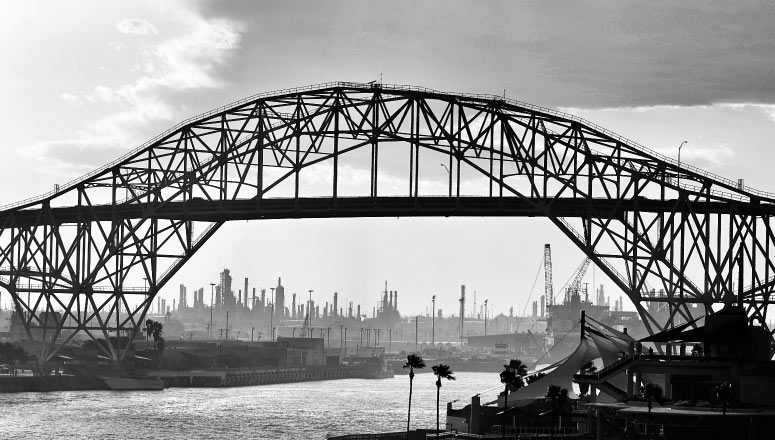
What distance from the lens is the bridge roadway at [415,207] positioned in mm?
161750

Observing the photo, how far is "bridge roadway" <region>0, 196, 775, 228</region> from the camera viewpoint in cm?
16175

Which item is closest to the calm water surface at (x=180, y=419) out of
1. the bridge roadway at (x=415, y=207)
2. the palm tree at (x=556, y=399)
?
the bridge roadway at (x=415, y=207)

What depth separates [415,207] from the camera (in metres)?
169

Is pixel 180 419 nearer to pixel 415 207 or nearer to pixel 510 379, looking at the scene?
pixel 415 207

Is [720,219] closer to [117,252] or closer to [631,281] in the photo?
[631,281]

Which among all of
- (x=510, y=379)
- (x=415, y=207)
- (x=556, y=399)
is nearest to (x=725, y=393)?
(x=556, y=399)

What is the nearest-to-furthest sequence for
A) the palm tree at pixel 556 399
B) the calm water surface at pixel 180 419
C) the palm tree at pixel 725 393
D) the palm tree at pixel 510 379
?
the palm tree at pixel 725 393 → the palm tree at pixel 556 399 → the palm tree at pixel 510 379 → the calm water surface at pixel 180 419

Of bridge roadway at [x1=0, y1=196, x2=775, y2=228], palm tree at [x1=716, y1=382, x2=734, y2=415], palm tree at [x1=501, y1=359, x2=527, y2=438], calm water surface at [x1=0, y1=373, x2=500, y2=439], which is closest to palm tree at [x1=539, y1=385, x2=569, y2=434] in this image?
palm tree at [x1=501, y1=359, x2=527, y2=438]

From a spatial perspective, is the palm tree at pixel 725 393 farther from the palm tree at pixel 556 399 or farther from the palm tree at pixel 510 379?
the palm tree at pixel 510 379

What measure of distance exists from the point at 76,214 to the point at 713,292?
273ft

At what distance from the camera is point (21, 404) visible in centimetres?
18225

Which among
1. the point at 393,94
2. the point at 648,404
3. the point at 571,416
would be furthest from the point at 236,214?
the point at 648,404

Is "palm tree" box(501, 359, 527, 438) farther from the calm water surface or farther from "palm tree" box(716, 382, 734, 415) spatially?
"palm tree" box(716, 382, 734, 415)

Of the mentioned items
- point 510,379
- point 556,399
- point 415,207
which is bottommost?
point 556,399
